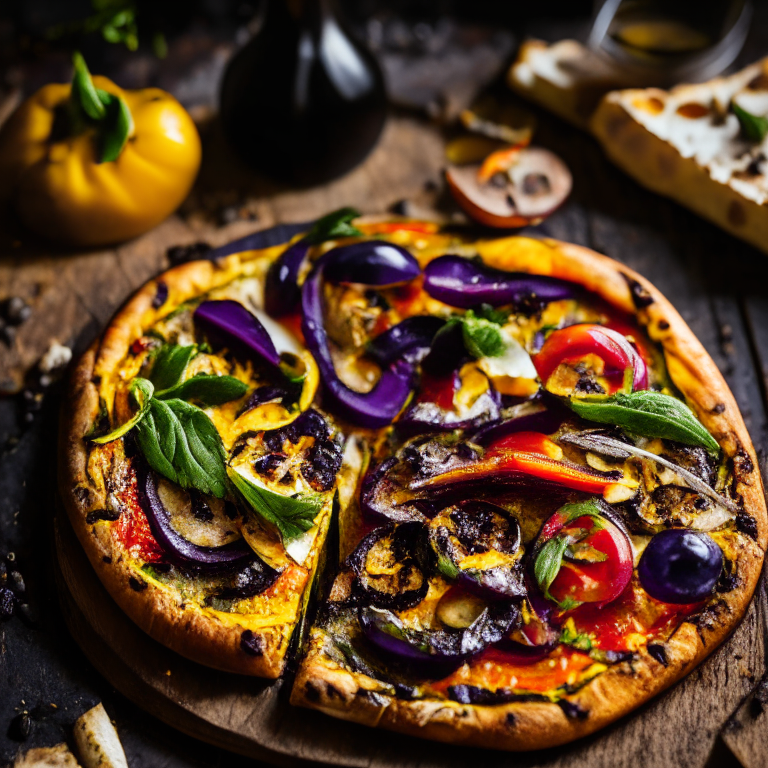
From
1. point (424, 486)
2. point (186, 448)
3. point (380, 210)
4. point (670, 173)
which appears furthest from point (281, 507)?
point (670, 173)

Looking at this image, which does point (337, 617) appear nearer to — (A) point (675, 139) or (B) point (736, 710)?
(B) point (736, 710)

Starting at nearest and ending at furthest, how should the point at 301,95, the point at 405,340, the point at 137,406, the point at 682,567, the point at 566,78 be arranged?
the point at 682,567
the point at 137,406
the point at 405,340
the point at 301,95
the point at 566,78

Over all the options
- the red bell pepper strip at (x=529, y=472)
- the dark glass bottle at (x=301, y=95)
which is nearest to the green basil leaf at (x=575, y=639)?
the red bell pepper strip at (x=529, y=472)

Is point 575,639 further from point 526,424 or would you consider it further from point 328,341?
point 328,341

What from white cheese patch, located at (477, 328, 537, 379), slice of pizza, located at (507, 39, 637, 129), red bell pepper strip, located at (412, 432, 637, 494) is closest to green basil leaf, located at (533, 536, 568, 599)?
red bell pepper strip, located at (412, 432, 637, 494)

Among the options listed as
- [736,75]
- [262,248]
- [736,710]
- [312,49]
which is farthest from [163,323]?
[736,75]

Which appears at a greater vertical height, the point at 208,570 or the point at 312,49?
the point at 312,49

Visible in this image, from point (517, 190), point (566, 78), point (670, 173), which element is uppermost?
point (566, 78)
